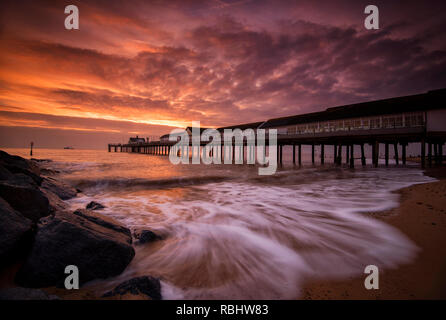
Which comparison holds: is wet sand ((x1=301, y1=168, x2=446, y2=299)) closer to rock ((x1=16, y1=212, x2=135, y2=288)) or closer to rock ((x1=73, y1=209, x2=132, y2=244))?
rock ((x1=16, y1=212, x2=135, y2=288))

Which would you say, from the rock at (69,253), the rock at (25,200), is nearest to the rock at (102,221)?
the rock at (69,253)

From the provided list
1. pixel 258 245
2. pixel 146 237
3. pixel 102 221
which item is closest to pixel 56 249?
→ pixel 102 221

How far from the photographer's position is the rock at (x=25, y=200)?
11.9 ft

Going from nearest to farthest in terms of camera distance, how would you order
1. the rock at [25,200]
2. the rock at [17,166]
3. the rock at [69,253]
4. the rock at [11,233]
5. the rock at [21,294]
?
the rock at [21,294] → the rock at [69,253] → the rock at [11,233] → the rock at [25,200] → the rock at [17,166]

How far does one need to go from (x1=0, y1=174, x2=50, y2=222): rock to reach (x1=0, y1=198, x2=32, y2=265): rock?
2.65ft

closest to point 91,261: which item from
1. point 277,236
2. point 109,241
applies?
point 109,241

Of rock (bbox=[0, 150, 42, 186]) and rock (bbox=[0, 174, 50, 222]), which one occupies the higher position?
rock (bbox=[0, 150, 42, 186])

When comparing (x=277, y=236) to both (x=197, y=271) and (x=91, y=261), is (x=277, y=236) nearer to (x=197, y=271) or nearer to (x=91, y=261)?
(x=197, y=271)

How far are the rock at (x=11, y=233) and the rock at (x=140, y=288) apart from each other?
1.66m

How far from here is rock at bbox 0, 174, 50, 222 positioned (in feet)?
11.9

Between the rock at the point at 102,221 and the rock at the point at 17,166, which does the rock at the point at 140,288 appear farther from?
the rock at the point at 17,166

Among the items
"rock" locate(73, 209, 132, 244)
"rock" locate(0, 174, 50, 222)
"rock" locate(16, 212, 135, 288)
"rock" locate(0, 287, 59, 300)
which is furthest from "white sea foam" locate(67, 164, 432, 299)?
"rock" locate(0, 174, 50, 222)

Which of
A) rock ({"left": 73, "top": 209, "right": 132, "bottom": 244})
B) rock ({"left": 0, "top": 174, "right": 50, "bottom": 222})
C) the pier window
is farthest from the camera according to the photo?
the pier window

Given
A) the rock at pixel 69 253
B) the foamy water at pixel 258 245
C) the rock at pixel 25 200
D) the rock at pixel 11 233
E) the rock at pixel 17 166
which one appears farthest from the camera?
the rock at pixel 17 166
